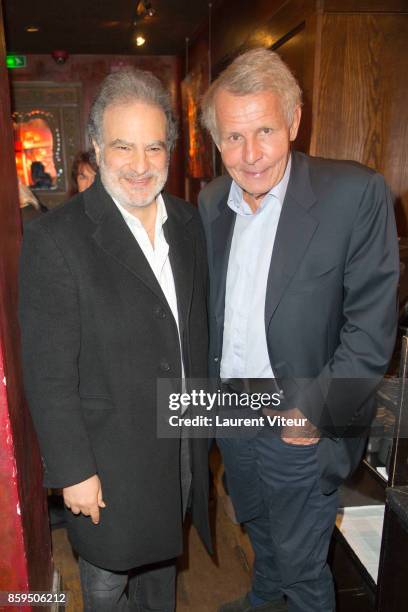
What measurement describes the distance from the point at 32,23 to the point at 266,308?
465cm

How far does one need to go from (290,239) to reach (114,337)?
0.56m

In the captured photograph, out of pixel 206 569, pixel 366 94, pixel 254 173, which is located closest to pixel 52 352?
pixel 254 173

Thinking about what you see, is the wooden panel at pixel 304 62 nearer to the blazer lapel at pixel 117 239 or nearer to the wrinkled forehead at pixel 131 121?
the wrinkled forehead at pixel 131 121

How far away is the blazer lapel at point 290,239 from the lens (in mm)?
1336

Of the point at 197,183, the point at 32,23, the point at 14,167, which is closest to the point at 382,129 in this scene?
the point at 14,167

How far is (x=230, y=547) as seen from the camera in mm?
2244

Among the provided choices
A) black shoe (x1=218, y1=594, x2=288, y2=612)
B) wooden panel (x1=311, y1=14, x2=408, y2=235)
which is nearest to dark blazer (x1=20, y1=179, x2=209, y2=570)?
black shoe (x1=218, y1=594, x2=288, y2=612)

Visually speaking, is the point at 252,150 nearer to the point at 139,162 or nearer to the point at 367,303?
the point at 139,162

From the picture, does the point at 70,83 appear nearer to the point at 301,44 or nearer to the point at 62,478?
the point at 301,44

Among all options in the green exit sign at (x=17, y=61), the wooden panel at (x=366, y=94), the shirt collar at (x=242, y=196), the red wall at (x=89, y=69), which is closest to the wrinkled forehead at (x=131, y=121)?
the shirt collar at (x=242, y=196)

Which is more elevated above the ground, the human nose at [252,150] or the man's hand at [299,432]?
the human nose at [252,150]

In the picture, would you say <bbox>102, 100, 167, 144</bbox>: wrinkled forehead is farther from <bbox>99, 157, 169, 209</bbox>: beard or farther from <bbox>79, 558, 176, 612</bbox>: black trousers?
<bbox>79, 558, 176, 612</bbox>: black trousers

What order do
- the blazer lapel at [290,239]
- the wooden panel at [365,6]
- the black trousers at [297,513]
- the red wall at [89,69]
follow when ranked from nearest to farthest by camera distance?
the blazer lapel at [290,239], the black trousers at [297,513], the wooden panel at [365,6], the red wall at [89,69]

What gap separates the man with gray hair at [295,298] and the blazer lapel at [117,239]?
1.16 feet
